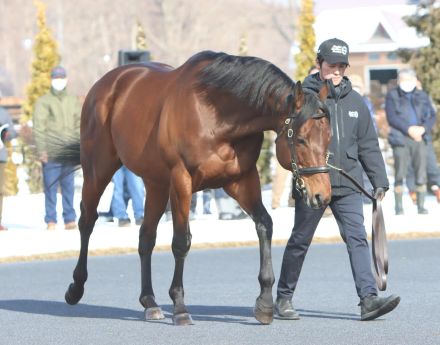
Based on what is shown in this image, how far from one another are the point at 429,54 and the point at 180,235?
16.5 metres

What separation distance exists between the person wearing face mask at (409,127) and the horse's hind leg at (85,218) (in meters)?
8.27

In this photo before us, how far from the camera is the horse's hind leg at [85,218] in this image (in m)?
11.2

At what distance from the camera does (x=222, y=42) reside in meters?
106

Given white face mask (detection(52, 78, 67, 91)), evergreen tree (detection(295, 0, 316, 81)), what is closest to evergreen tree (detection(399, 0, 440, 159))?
evergreen tree (detection(295, 0, 316, 81))

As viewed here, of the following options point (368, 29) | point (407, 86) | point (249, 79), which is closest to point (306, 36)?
point (407, 86)

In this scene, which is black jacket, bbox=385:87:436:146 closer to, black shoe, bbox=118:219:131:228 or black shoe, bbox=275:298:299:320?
black shoe, bbox=118:219:131:228

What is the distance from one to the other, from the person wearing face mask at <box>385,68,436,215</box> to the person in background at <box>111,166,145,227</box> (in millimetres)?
3538

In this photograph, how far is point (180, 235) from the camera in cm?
988

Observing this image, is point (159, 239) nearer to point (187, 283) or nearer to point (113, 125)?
point (187, 283)

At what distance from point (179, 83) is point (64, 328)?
193cm

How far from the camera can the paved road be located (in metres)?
9.09

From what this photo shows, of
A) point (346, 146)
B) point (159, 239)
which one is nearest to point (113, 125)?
point (346, 146)

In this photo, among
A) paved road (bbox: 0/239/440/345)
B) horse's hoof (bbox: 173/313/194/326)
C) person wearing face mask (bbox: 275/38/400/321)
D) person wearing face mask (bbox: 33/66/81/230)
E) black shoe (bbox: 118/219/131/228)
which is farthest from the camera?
black shoe (bbox: 118/219/131/228)

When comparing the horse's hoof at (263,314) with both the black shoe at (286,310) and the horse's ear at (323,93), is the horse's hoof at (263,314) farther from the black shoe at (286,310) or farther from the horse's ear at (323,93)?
the horse's ear at (323,93)
